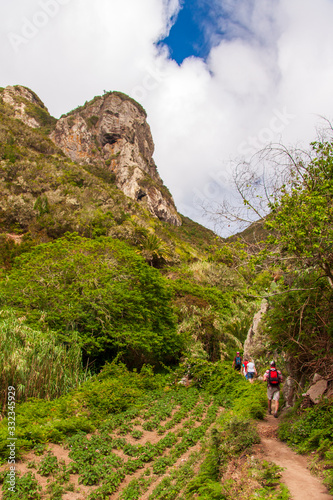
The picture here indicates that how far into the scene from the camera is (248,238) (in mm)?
6945

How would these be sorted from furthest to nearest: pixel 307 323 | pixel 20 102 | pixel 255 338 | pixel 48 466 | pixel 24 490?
pixel 20 102 < pixel 255 338 < pixel 307 323 < pixel 48 466 < pixel 24 490

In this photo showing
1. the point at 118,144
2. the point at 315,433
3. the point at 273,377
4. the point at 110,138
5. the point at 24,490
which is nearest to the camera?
the point at 24,490

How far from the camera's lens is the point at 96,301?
13.3 meters

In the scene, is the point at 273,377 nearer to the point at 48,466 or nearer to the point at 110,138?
the point at 48,466

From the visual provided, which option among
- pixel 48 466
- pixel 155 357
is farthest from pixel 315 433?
pixel 155 357

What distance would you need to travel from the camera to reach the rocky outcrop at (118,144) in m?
70.2

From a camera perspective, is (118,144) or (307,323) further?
(118,144)

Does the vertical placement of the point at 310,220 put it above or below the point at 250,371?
above

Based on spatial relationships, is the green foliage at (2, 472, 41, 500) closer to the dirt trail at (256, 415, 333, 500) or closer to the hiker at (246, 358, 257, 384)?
the dirt trail at (256, 415, 333, 500)

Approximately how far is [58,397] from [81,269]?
6.34 m

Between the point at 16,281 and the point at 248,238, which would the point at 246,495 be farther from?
the point at 16,281

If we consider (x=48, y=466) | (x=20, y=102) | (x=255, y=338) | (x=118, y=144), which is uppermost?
(x=20, y=102)

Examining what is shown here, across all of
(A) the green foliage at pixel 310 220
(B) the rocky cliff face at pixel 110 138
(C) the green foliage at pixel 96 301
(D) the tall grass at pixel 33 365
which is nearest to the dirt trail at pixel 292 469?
(A) the green foliage at pixel 310 220

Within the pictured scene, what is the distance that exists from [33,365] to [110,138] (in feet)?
280
